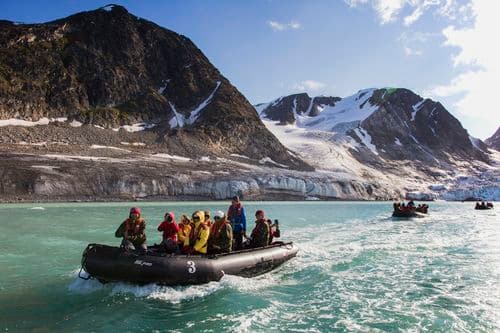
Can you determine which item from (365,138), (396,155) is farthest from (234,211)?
(365,138)

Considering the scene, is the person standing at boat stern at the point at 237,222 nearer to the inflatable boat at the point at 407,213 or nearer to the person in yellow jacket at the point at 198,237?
the person in yellow jacket at the point at 198,237

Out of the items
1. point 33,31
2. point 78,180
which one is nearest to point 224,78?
point 33,31

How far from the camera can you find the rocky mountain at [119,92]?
4045 inches

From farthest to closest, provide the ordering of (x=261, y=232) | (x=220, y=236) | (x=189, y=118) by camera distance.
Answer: (x=189, y=118), (x=261, y=232), (x=220, y=236)

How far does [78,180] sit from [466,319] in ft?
223

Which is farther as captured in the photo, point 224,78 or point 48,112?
point 224,78

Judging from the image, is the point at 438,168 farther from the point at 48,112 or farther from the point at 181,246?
the point at 181,246

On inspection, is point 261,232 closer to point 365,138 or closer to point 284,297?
point 284,297

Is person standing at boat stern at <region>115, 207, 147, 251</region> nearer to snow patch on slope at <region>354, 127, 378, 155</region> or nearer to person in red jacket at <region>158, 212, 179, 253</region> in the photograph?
person in red jacket at <region>158, 212, 179, 253</region>

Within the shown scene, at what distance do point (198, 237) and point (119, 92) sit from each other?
115 metres

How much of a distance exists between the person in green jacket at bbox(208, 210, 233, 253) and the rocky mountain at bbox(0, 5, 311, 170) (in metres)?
79.6

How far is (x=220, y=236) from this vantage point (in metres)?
15.9

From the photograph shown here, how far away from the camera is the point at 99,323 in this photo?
1114 cm

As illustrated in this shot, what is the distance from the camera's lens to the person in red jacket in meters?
15.0
